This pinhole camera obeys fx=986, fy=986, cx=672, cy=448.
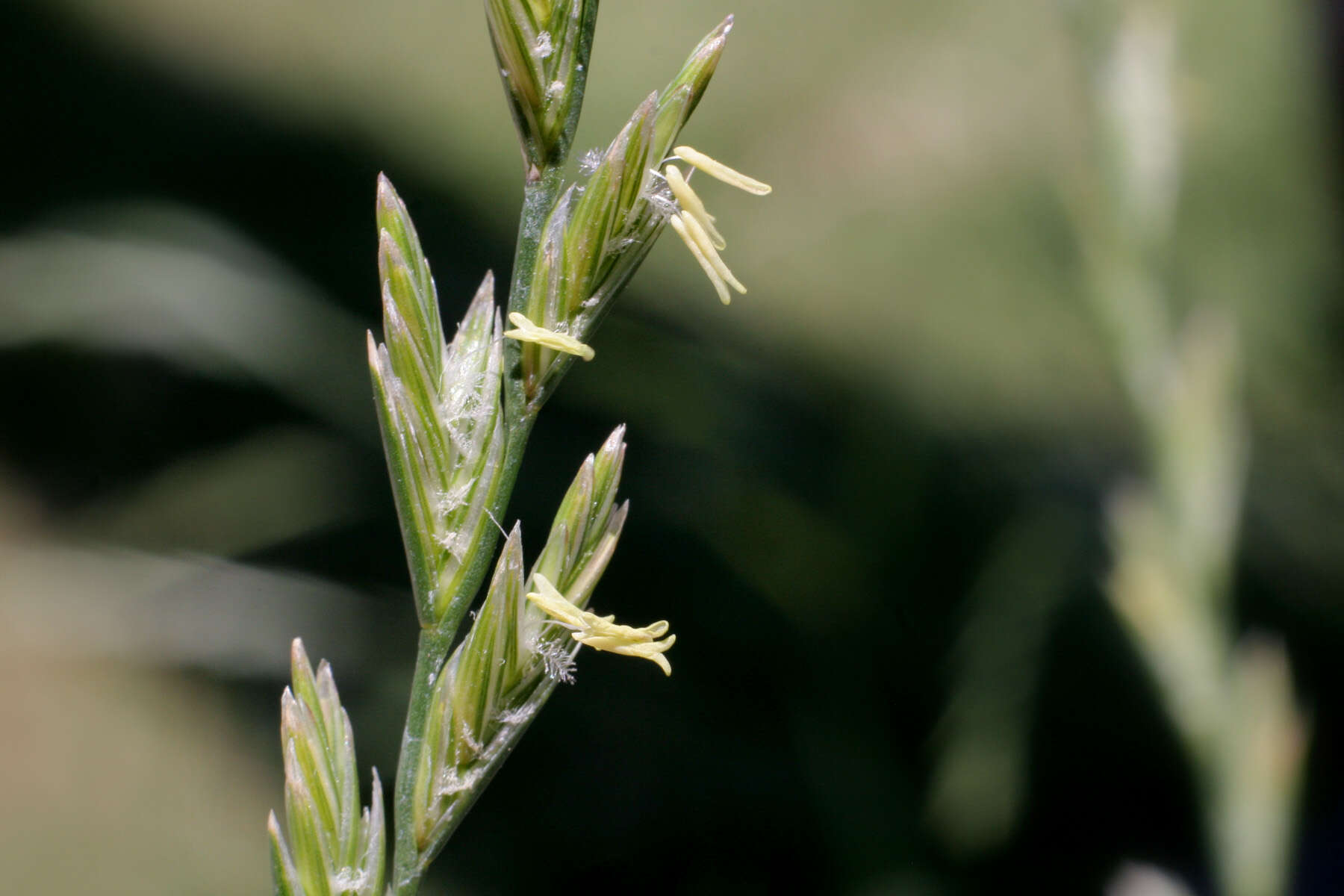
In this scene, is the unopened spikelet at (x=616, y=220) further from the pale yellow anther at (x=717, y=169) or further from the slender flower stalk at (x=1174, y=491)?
the slender flower stalk at (x=1174, y=491)

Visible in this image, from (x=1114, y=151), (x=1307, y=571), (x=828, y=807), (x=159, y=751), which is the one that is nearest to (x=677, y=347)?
(x=828, y=807)

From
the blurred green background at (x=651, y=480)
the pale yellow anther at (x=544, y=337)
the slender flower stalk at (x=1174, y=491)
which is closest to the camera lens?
the pale yellow anther at (x=544, y=337)

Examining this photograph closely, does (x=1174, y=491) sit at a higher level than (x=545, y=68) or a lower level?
lower

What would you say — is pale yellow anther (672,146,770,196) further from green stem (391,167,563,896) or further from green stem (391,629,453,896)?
green stem (391,629,453,896)

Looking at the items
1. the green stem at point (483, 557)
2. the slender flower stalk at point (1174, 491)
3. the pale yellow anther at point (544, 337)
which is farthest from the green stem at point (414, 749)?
the slender flower stalk at point (1174, 491)

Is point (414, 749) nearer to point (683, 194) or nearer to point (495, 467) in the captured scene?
point (495, 467)

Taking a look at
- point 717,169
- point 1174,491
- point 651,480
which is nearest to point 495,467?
point 717,169

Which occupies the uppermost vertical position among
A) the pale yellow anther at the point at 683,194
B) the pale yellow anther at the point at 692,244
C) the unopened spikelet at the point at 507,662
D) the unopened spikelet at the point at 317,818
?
the pale yellow anther at the point at 683,194
